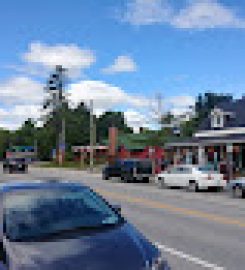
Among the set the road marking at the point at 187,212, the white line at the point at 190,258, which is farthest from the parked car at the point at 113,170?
the white line at the point at 190,258

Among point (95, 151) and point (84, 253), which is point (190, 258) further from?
point (95, 151)

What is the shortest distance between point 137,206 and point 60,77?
110114 mm

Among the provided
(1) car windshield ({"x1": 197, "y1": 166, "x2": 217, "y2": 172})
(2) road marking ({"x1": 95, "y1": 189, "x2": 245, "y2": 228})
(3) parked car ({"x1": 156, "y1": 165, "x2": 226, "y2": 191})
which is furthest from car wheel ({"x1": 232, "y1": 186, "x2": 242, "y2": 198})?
(1) car windshield ({"x1": 197, "y1": 166, "x2": 217, "y2": 172})

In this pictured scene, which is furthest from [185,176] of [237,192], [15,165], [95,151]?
[95,151]

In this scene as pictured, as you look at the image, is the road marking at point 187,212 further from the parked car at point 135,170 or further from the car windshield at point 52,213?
the parked car at point 135,170

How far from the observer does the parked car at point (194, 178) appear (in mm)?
31469

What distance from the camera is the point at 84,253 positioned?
5.39 m

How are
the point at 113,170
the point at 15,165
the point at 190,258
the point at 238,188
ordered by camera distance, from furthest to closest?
the point at 15,165, the point at 113,170, the point at 238,188, the point at 190,258

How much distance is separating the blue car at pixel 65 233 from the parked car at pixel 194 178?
24802mm

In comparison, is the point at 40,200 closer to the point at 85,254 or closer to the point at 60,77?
the point at 85,254

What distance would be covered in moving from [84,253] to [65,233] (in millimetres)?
574

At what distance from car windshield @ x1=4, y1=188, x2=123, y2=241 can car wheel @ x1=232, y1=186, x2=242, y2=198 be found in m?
20.4

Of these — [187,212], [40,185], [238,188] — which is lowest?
[187,212]

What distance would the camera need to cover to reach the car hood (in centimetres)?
523
